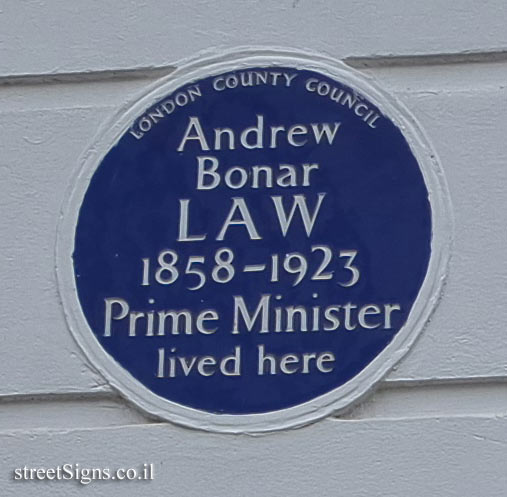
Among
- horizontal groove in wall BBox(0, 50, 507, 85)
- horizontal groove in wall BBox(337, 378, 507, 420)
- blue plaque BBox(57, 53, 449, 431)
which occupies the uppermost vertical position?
horizontal groove in wall BBox(0, 50, 507, 85)

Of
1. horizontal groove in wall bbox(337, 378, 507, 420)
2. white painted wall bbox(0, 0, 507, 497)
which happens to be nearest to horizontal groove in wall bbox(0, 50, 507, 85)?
white painted wall bbox(0, 0, 507, 497)

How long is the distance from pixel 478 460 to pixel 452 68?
2.73 ft

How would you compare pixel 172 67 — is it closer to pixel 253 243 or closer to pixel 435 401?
pixel 253 243

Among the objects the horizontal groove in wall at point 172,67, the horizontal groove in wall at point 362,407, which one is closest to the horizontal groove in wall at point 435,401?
the horizontal groove in wall at point 362,407

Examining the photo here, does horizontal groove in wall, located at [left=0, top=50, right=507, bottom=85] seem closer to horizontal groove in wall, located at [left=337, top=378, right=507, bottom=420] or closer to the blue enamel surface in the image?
the blue enamel surface

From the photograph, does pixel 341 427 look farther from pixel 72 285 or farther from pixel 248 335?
pixel 72 285

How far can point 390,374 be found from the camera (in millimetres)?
3615

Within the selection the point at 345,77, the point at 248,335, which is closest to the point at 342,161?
the point at 345,77

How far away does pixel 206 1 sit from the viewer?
3.98 metres

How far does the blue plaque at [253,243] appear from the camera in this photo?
3.65 meters

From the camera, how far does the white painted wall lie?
3.55 metres

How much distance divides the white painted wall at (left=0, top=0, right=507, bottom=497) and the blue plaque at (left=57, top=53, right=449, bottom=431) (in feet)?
0.14

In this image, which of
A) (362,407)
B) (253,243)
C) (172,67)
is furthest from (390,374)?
(172,67)

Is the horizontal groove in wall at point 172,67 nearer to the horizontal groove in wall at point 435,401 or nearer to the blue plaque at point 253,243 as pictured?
the blue plaque at point 253,243
